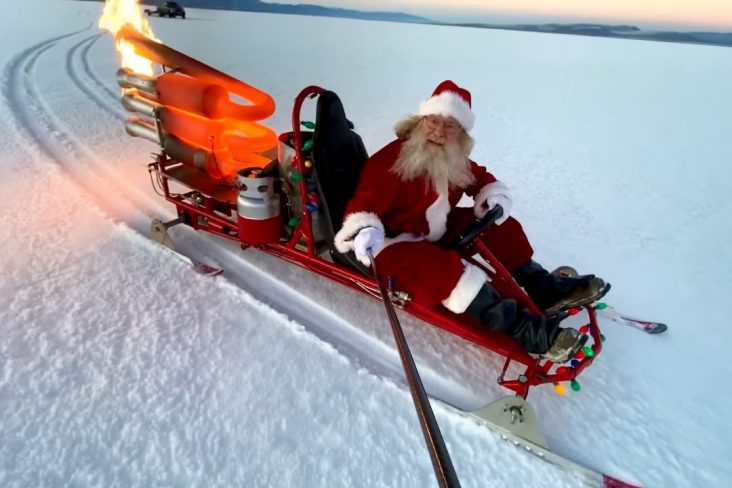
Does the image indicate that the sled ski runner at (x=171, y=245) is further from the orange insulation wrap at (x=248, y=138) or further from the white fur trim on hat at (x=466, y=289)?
the white fur trim on hat at (x=466, y=289)

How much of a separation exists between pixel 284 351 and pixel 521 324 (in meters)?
1.19

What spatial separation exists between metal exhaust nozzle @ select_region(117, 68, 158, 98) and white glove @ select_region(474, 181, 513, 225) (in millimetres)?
2384

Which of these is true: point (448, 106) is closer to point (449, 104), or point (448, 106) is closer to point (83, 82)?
point (449, 104)

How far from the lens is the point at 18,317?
8.39 ft

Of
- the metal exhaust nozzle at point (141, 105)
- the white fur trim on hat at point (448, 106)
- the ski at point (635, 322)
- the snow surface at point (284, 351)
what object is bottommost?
the snow surface at point (284, 351)

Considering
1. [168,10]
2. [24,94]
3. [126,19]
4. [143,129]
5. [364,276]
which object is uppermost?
[126,19]

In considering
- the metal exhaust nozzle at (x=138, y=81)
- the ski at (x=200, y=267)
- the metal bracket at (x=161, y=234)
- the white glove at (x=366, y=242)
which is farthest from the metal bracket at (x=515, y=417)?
the metal exhaust nozzle at (x=138, y=81)

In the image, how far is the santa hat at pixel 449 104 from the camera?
2420 millimetres

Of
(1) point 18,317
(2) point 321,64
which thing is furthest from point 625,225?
(2) point 321,64

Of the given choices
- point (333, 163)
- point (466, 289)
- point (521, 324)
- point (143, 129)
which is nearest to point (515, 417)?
point (521, 324)

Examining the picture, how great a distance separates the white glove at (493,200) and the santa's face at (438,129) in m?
0.39

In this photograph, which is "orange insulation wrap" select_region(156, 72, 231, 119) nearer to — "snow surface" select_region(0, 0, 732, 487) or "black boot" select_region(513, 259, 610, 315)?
"snow surface" select_region(0, 0, 732, 487)

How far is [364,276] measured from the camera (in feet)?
8.37

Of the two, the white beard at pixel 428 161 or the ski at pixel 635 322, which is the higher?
the white beard at pixel 428 161
